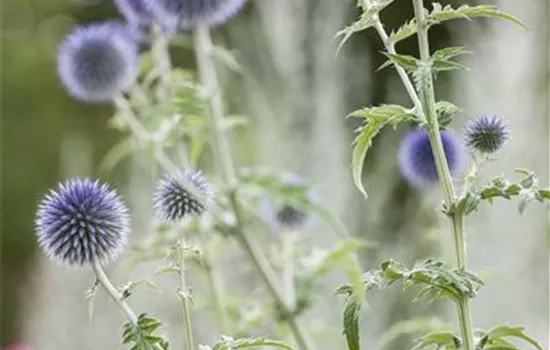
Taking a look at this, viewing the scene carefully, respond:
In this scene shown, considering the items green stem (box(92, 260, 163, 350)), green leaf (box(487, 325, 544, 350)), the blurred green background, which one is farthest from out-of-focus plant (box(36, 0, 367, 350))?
the blurred green background

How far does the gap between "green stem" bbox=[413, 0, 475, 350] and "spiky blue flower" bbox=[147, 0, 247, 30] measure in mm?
520

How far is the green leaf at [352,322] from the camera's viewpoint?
697 mm

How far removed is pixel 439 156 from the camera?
74 cm

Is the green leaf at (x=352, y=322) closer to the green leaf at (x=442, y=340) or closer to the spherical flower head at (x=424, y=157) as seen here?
the green leaf at (x=442, y=340)

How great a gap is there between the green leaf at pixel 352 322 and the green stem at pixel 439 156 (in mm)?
80

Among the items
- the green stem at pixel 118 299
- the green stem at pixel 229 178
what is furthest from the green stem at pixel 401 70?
the green stem at pixel 229 178

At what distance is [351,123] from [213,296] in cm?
176

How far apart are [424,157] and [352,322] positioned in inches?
16.1

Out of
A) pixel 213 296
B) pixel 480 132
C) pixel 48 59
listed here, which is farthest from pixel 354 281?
pixel 48 59

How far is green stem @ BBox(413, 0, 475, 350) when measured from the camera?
721mm

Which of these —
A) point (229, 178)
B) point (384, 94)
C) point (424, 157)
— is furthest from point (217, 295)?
point (384, 94)

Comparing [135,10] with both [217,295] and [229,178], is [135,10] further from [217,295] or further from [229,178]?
[217,295]

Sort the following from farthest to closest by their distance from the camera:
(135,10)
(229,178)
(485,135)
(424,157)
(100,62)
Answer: (100,62)
(135,10)
(229,178)
(424,157)
(485,135)

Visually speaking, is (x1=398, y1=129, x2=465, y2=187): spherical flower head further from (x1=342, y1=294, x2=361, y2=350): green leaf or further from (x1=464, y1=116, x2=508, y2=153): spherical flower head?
(x1=342, y1=294, x2=361, y2=350): green leaf
